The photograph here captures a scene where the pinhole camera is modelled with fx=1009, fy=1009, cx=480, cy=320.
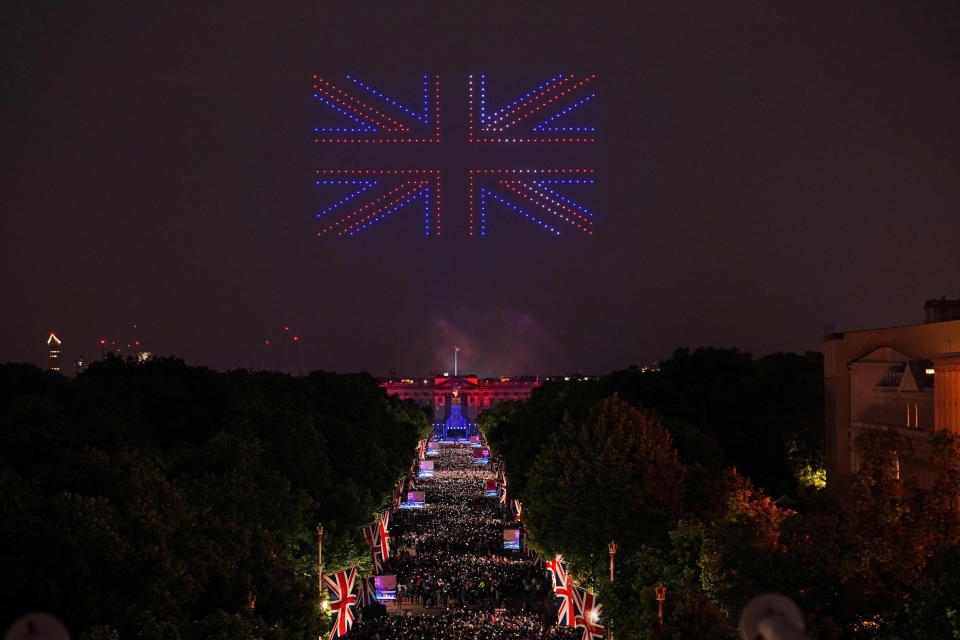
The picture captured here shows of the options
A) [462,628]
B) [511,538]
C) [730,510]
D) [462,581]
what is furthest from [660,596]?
[511,538]

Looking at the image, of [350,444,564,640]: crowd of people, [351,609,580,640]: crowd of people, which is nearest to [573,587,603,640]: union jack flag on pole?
[351,609,580,640]: crowd of people

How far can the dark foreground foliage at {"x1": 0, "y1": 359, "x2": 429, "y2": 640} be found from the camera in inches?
776

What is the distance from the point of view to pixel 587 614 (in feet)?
119

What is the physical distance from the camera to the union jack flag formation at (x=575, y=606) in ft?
117

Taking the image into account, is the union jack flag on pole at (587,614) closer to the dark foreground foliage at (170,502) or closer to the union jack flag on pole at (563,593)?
the union jack flag on pole at (563,593)

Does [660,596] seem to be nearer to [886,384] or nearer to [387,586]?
[886,384]

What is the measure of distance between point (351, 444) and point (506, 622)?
53.4 ft

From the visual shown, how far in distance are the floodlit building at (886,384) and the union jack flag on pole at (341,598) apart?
62.2ft

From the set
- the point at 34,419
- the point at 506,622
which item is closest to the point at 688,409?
the point at 506,622

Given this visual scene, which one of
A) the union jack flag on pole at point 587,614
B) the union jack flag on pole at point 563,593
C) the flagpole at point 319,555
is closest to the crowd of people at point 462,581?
the union jack flag on pole at point 563,593

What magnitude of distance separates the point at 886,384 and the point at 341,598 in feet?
73.9

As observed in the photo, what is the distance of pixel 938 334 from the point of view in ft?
123

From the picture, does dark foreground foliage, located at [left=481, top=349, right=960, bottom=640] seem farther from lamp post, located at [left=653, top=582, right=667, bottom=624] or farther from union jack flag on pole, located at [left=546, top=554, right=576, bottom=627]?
union jack flag on pole, located at [left=546, top=554, right=576, bottom=627]

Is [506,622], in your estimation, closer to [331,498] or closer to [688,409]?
[331,498]
